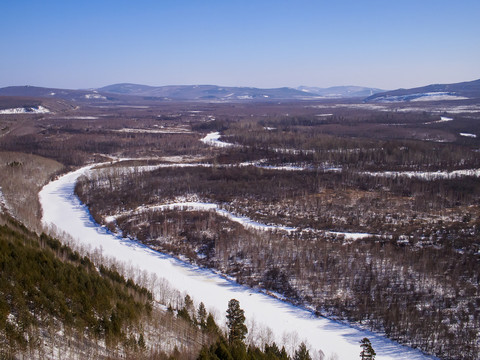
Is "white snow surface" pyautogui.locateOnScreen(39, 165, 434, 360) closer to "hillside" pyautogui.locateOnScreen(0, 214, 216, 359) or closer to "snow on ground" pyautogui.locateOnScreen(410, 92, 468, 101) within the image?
"hillside" pyautogui.locateOnScreen(0, 214, 216, 359)

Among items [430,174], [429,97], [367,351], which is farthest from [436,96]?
[367,351]

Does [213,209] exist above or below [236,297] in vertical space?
above

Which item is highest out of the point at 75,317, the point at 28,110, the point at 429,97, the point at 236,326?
the point at 429,97

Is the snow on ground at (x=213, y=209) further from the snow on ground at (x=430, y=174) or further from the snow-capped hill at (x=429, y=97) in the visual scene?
the snow-capped hill at (x=429, y=97)

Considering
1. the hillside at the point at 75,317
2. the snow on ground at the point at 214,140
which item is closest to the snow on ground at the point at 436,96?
the snow on ground at the point at 214,140

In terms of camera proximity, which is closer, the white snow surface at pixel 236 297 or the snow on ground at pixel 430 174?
the white snow surface at pixel 236 297

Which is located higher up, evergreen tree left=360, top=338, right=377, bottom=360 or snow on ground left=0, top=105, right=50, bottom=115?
snow on ground left=0, top=105, right=50, bottom=115

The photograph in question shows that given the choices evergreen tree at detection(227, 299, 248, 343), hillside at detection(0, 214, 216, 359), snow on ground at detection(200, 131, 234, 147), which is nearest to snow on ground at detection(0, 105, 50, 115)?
snow on ground at detection(200, 131, 234, 147)

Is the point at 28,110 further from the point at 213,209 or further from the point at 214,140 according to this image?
the point at 213,209

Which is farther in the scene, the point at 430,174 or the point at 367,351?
the point at 430,174
